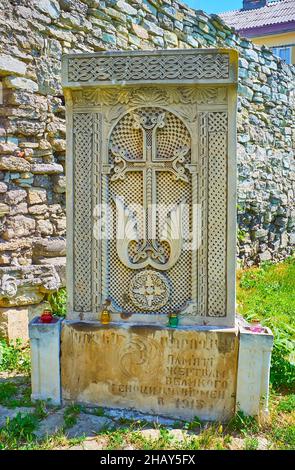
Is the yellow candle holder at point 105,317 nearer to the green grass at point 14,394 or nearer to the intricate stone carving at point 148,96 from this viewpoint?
the green grass at point 14,394

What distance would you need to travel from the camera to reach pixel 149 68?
297cm

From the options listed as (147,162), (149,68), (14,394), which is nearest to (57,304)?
(14,394)

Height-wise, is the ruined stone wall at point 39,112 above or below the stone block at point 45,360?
above

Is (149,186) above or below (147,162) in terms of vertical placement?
below

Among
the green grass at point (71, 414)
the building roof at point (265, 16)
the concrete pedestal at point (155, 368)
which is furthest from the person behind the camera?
the building roof at point (265, 16)

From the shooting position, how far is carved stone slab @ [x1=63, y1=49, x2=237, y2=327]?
2.99 metres

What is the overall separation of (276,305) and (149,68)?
11.2 ft

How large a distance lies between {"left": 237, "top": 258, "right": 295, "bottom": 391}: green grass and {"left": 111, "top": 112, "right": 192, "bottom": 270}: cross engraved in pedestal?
1.25 m

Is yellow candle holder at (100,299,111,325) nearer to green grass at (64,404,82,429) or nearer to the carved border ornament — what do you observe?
green grass at (64,404,82,429)

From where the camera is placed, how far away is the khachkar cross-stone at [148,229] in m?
3.09

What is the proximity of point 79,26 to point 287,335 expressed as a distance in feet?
12.1

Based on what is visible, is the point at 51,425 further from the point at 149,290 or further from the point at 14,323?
the point at 14,323

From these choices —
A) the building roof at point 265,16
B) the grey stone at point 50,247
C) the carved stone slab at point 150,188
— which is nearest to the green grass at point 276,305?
the carved stone slab at point 150,188
